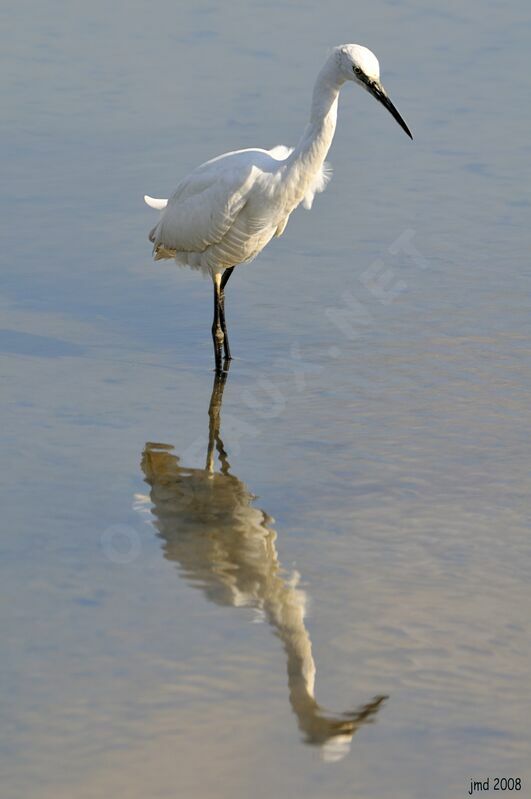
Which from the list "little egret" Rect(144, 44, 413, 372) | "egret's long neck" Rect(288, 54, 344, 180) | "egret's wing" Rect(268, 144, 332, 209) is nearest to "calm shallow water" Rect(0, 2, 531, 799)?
"little egret" Rect(144, 44, 413, 372)

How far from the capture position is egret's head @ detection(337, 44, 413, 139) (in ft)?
26.4

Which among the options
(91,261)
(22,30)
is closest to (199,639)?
(91,261)

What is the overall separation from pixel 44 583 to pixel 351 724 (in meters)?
1.54

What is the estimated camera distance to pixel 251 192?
28.2 ft

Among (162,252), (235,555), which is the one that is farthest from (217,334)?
(235,555)

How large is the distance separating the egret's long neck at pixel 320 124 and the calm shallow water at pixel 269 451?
3.92 feet

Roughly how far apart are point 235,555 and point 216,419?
1.81m

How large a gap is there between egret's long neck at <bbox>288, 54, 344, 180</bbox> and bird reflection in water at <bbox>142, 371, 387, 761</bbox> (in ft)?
5.27

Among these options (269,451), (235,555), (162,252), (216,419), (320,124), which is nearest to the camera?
(235,555)

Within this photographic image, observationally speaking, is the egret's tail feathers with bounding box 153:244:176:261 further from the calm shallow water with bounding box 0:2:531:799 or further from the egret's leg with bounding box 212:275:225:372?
the egret's leg with bounding box 212:275:225:372

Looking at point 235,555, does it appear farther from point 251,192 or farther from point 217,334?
point 251,192

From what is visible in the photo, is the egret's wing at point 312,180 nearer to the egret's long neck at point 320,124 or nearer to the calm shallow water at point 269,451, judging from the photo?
the egret's long neck at point 320,124

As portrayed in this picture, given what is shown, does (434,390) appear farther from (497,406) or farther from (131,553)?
(131,553)

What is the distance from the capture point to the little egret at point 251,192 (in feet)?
26.8
